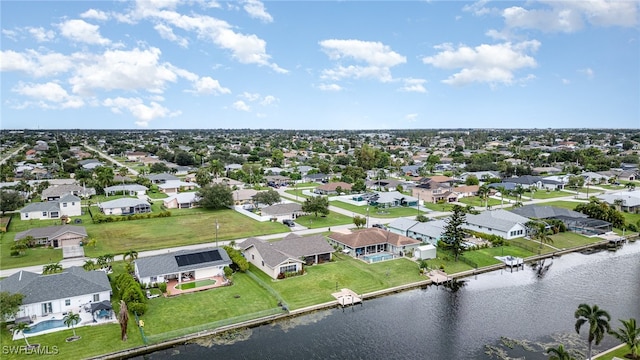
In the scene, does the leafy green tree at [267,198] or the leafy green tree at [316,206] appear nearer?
the leafy green tree at [316,206]

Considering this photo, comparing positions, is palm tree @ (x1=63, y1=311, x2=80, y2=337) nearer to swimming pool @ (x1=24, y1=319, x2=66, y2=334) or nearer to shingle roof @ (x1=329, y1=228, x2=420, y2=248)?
swimming pool @ (x1=24, y1=319, x2=66, y2=334)

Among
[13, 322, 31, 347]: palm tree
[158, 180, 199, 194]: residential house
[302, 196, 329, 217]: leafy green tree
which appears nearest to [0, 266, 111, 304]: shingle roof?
[13, 322, 31, 347]: palm tree

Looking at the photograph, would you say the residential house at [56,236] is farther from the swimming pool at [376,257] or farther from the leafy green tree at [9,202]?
the swimming pool at [376,257]

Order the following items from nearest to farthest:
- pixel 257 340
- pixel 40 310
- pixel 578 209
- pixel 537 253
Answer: pixel 257 340 < pixel 40 310 < pixel 537 253 < pixel 578 209

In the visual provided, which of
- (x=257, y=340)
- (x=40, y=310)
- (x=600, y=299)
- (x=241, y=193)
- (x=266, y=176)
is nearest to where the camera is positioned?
A: (x=257, y=340)

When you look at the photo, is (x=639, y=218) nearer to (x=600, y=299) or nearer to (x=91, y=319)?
(x=600, y=299)

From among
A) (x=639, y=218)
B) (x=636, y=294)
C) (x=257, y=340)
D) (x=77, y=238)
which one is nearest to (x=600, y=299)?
(x=636, y=294)

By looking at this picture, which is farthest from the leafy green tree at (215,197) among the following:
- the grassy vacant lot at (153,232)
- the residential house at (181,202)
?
the grassy vacant lot at (153,232)
